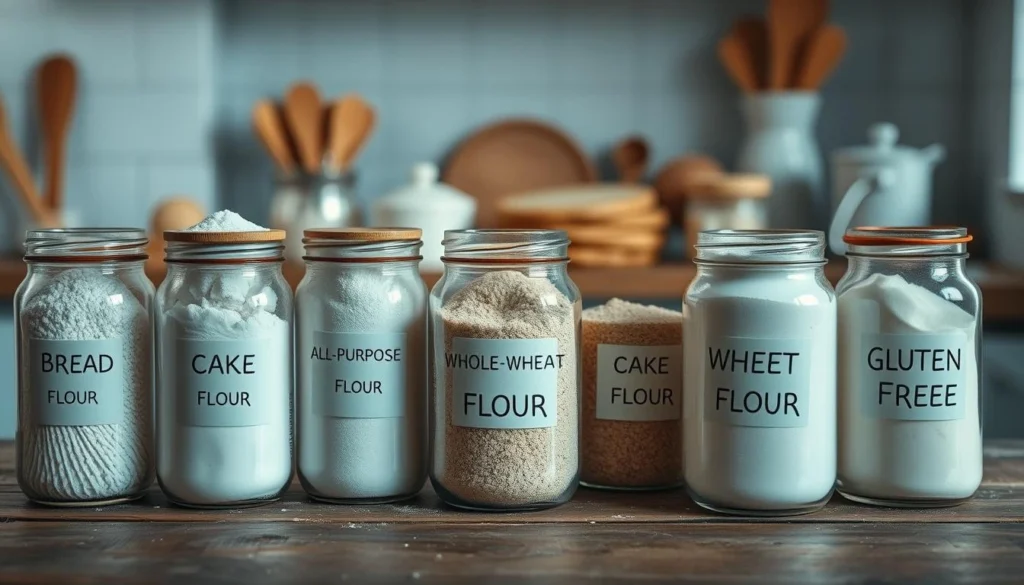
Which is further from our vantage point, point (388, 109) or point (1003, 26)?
point (388, 109)

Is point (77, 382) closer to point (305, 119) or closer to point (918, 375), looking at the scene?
point (918, 375)

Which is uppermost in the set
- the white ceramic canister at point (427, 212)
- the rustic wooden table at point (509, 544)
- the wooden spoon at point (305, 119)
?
the wooden spoon at point (305, 119)

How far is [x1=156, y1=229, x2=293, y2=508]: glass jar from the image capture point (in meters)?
0.71

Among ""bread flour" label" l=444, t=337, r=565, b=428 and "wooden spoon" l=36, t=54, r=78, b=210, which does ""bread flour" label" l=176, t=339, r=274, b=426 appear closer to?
""bread flour" label" l=444, t=337, r=565, b=428

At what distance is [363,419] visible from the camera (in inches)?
28.5

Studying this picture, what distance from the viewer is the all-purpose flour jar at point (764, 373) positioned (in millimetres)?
689

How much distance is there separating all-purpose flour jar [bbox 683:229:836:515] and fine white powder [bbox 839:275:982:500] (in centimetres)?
2

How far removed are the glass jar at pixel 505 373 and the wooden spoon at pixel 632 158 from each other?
135 centimetres

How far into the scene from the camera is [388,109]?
7.02ft

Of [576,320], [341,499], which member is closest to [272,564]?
[341,499]

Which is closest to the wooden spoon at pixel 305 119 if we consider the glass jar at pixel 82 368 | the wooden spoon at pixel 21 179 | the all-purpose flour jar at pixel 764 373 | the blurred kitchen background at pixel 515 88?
Result: the blurred kitchen background at pixel 515 88

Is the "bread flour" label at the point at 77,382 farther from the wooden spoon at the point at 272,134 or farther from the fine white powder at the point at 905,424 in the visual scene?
the wooden spoon at the point at 272,134

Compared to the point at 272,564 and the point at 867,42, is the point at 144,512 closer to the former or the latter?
the point at 272,564

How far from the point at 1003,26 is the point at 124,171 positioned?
1.55 metres
